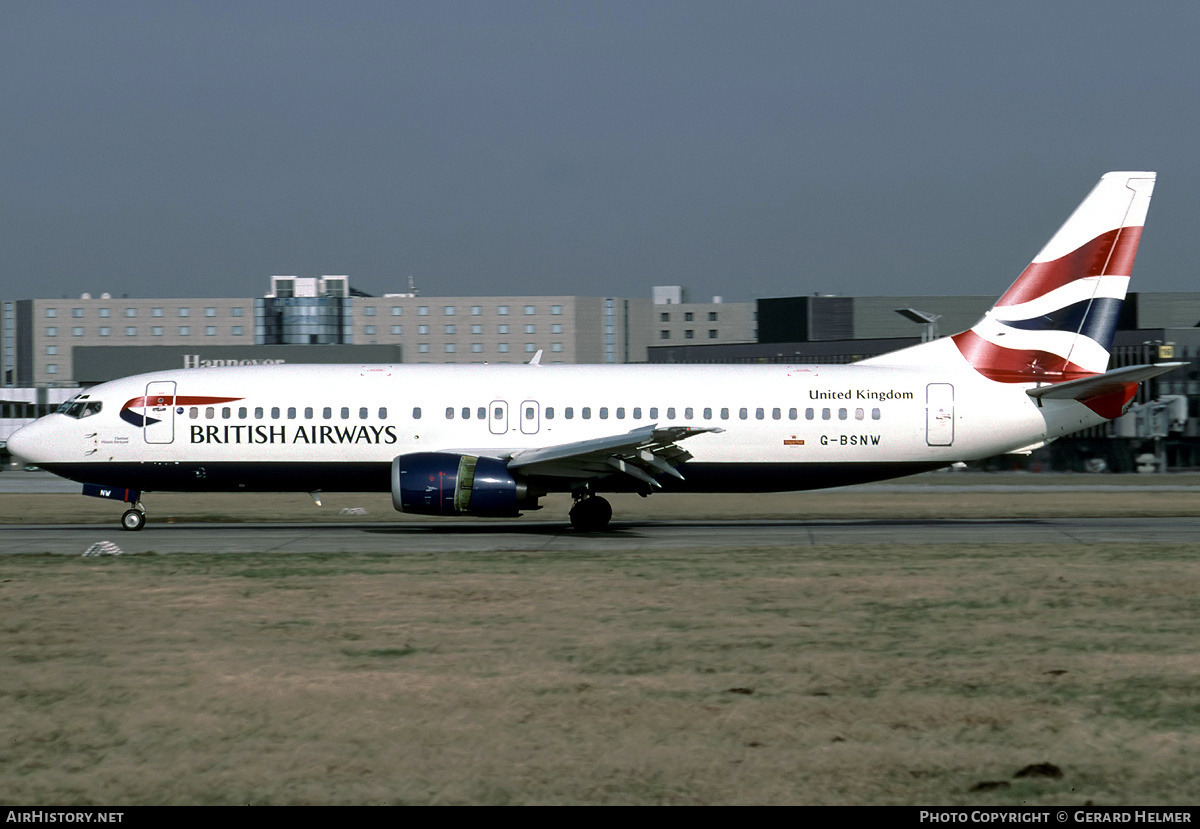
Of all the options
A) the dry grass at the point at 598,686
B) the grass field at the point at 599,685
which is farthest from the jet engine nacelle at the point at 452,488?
the dry grass at the point at 598,686

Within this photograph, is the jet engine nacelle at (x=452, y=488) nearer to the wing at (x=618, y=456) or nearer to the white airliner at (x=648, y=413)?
the white airliner at (x=648, y=413)

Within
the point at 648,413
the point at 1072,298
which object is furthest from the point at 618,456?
the point at 1072,298

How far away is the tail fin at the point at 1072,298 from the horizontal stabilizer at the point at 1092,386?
0.61 metres

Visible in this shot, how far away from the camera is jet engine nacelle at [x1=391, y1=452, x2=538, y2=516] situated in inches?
998

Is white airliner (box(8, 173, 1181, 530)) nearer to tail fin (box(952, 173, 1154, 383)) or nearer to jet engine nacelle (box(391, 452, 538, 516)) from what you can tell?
tail fin (box(952, 173, 1154, 383))

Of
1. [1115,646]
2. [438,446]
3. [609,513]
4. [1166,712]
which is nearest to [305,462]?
[438,446]

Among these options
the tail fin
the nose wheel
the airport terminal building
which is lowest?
the nose wheel

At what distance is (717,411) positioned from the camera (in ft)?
92.4

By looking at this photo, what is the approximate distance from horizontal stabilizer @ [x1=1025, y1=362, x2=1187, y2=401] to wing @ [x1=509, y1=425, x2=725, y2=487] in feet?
25.4

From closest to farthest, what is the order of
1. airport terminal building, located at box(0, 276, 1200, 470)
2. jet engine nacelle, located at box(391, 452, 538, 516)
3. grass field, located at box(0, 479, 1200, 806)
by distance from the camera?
grass field, located at box(0, 479, 1200, 806) < jet engine nacelle, located at box(391, 452, 538, 516) < airport terminal building, located at box(0, 276, 1200, 470)

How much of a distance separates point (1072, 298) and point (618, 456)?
11.6 m

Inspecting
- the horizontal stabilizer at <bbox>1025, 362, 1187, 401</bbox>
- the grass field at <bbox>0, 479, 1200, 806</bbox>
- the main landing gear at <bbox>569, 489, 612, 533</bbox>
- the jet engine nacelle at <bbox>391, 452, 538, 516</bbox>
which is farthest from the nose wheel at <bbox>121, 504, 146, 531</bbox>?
the horizontal stabilizer at <bbox>1025, 362, 1187, 401</bbox>

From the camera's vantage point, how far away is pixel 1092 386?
27.4 metres

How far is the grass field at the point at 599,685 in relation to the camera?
8078 millimetres
